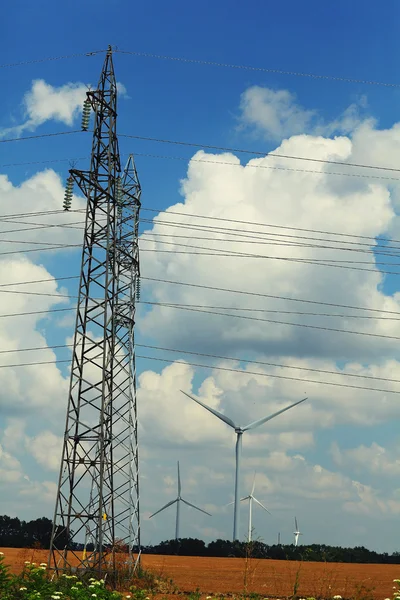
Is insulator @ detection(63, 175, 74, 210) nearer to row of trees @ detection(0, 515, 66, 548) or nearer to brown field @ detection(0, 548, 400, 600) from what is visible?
brown field @ detection(0, 548, 400, 600)

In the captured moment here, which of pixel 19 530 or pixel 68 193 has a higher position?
pixel 68 193

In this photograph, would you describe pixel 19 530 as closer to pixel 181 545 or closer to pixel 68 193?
pixel 181 545

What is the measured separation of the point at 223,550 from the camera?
98.8m

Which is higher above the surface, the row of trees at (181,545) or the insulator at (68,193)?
the insulator at (68,193)

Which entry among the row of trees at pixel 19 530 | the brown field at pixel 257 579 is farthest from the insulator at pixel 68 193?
the row of trees at pixel 19 530

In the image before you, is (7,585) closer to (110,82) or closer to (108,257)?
(108,257)

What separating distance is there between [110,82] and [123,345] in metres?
18.2

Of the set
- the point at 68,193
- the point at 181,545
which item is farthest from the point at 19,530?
the point at 68,193

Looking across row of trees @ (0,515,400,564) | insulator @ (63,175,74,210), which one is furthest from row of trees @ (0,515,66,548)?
insulator @ (63,175,74,210)

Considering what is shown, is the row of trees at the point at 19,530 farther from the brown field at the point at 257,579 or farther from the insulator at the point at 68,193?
the insulator at the point at 68,193

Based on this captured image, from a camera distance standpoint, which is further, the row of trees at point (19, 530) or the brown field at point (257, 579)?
the row of trees at point (19, 530)

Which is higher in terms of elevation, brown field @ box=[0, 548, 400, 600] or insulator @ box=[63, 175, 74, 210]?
insulator @ box=[63, 175, 74, 210]

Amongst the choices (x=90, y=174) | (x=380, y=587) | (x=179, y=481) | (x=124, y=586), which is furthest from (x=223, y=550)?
(x=90, y=174)

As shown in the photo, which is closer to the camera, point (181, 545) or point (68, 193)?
point (68, 193)
